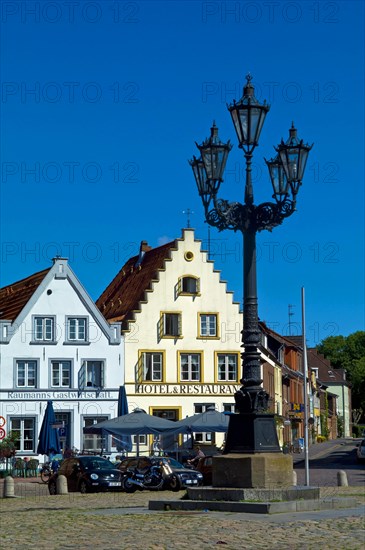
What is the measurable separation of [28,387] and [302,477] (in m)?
18.8

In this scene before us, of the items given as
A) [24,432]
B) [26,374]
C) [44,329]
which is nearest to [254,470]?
[24,432]

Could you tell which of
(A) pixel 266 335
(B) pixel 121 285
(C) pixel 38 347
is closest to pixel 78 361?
(C) pixel 38 347

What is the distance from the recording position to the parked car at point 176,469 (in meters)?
32.3

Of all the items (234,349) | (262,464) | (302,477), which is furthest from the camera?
(234,349)

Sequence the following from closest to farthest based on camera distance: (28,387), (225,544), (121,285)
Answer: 1. (225,544)
2. (28,387)
3. (121,285)

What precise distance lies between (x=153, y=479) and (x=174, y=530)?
1530cm

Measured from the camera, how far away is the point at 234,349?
195ft

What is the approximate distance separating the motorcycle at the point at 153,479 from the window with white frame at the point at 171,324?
83.9 feet

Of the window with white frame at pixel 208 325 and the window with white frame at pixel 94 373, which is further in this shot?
the window with white frame at pixel 208 325

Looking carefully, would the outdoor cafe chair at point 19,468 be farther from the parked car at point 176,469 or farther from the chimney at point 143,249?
the chimney at point 143,249

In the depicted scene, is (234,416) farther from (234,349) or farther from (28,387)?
(234,349)

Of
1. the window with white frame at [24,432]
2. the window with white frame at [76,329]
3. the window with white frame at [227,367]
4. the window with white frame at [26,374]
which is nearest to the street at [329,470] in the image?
the window with white frame at [227,367]

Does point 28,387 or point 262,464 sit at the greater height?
point 28,387

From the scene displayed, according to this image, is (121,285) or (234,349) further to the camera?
(121,285)
